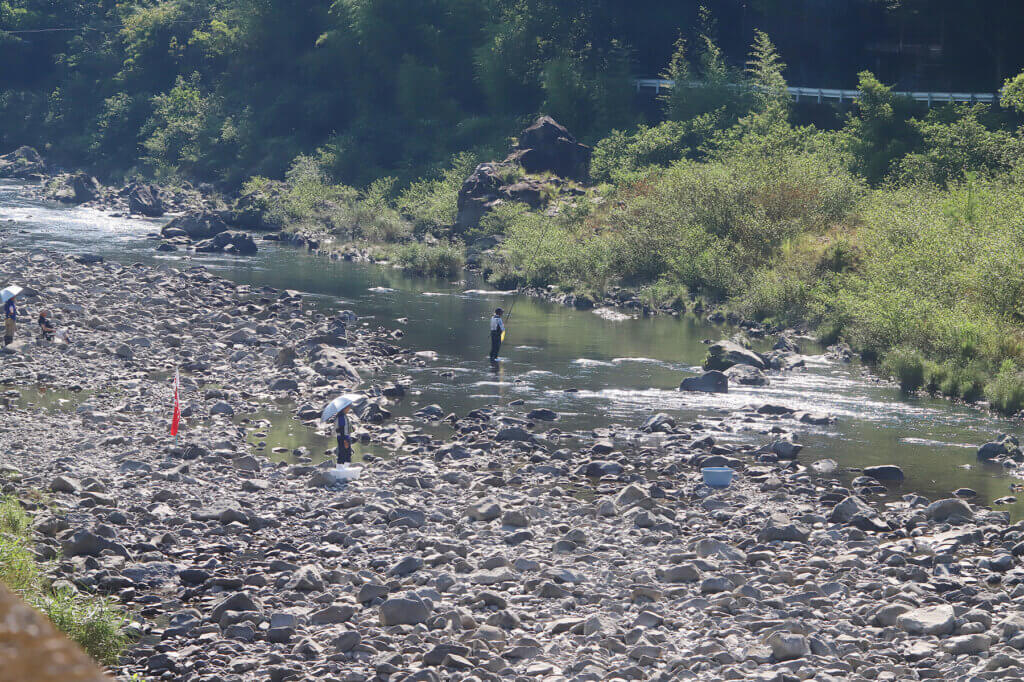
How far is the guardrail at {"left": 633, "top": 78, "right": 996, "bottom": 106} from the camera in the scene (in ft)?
136

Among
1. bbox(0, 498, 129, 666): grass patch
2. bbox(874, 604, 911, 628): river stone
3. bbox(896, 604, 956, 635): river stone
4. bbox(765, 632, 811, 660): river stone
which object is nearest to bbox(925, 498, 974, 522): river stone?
bbox(896, 604, 956, 635): river stone

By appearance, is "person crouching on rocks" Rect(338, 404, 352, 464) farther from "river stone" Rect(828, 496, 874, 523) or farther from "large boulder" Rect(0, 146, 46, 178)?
"large boulder" Rect(0, 146, 46, 178)

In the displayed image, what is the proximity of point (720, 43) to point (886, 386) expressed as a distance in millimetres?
37262

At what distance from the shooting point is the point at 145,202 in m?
54.8

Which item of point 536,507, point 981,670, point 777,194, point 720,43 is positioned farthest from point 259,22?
point 981,670

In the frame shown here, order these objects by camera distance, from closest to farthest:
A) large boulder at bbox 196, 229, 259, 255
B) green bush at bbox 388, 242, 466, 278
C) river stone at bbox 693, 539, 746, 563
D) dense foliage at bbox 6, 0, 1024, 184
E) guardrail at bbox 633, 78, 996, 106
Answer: river stone at bbox 693, 539, 746, 563
green bush at bbox 388, 242, 466, 278
guardrail at bbox 633, 78, 996, 106
large boulder at bbox 196, 229, 259, 255
dense foliage at bbox 6, 0, 1024, 184

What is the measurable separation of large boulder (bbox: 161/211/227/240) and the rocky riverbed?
25.1 metres

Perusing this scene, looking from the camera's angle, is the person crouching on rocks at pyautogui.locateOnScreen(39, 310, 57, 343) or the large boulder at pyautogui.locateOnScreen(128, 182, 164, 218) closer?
the person crouching on rocks at pyautogui.locateOnScreen(39, 310, 57, 343)

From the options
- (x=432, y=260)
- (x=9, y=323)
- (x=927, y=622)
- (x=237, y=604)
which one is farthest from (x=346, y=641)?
(x=432, y=260)

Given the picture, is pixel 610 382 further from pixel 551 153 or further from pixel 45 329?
pixel 551 153

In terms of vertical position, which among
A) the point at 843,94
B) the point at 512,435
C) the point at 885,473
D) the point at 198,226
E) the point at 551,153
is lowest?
the point at 512,435

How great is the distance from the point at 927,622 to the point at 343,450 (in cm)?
818

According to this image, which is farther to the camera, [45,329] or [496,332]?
[496,332]

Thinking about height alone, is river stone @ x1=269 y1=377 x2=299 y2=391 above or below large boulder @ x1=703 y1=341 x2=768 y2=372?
below
